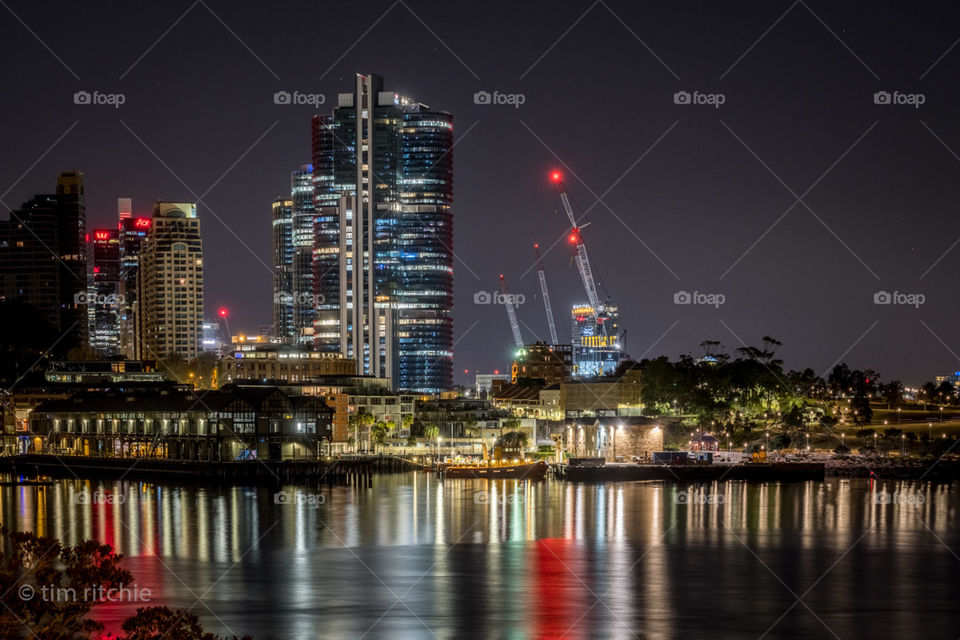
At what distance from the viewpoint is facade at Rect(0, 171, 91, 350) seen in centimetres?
16688

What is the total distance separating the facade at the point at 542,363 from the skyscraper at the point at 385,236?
39.2 feet

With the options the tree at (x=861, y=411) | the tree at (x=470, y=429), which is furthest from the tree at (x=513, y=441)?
the tree at (x=861, y=411)

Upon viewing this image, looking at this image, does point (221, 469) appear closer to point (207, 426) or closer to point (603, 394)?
point (207, 426)

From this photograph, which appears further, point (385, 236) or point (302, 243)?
point (302, 243)

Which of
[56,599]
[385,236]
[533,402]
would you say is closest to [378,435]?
[533,402]

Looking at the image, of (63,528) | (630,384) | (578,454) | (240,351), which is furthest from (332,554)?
(240,351)

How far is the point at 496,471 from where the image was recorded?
84.5 m

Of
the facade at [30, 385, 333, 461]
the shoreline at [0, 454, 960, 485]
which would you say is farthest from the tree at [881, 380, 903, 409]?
the facade at [30, 385, 333, 461]

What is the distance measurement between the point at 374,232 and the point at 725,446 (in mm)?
70342

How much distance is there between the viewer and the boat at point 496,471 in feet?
277

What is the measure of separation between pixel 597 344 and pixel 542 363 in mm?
20579

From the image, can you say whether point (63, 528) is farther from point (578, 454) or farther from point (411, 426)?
point (411, 426)

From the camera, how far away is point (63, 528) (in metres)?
52.5

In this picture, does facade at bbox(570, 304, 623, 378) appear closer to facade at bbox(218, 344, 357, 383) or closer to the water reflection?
facade at bbox(218, 344, 357, 383)
